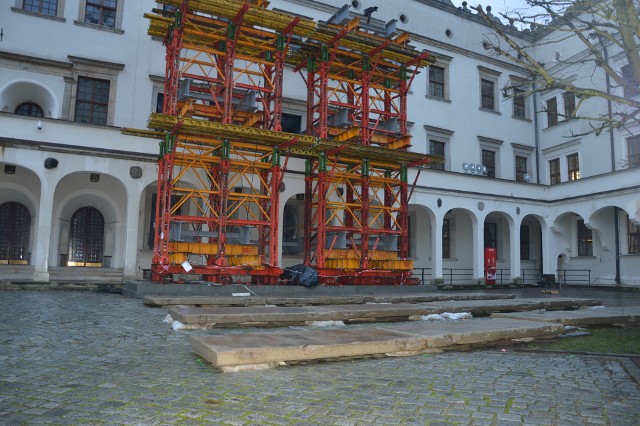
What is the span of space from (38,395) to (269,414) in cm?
202

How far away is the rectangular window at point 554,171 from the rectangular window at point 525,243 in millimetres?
3098

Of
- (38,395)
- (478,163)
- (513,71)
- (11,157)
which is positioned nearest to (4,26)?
(11,157)

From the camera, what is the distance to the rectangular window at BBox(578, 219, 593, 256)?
2798 cm

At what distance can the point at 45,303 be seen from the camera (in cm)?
1184

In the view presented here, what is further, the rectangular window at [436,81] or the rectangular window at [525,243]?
the rectangular window at [525,243]

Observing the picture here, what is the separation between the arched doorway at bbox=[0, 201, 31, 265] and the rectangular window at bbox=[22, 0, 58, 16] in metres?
7.14

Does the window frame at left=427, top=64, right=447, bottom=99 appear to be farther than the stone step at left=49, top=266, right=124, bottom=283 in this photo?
Yes

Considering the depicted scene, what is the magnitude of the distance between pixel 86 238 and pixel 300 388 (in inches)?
720

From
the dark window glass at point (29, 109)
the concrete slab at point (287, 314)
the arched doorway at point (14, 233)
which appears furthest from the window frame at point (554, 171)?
the arched doorway at point (14, 233)

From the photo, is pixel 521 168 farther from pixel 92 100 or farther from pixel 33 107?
pixel 33 107

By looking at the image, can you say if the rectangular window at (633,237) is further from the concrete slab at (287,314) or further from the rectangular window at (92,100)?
the rectangular window at (92,100)

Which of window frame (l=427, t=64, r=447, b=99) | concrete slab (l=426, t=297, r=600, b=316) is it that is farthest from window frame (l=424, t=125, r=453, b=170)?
concrete slab (l=426, t=297, r=600, b=316)

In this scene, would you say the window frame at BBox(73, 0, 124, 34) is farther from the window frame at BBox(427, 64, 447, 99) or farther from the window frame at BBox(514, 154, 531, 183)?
the window frame at BBox(514, 154, 531, 183)

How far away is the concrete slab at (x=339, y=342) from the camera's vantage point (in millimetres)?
5672
